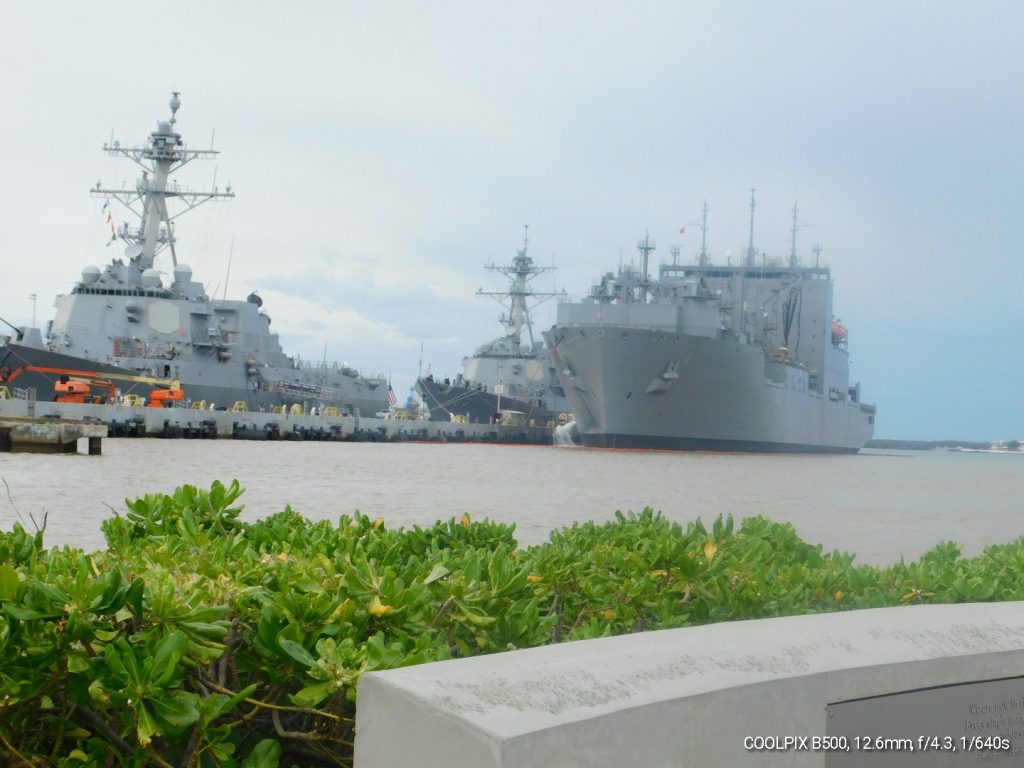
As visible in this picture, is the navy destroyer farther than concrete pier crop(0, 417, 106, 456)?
Yes

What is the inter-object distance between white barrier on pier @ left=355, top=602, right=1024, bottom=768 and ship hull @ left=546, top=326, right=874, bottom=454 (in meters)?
46.5

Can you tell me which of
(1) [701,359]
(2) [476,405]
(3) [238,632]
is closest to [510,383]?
(2) [476,405]

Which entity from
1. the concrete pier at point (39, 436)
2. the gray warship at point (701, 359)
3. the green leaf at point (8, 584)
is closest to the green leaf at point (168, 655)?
the green leaf at point (8, 584)

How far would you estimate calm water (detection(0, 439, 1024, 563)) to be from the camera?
60.7 ft

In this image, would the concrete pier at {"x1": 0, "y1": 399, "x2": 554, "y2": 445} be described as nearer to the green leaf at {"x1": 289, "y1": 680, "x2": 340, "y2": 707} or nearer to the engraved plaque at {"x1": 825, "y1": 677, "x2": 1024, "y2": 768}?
the green leaf at {"x1": 289, "y1": 680, "x2": 340, "y2": 707}

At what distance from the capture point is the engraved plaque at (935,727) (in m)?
2.40

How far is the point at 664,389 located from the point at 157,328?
25545mm

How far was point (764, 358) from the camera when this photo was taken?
5584cm

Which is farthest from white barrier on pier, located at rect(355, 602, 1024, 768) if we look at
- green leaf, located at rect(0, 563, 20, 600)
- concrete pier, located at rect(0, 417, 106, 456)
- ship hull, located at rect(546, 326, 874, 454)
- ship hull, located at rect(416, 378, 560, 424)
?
ship hull, located at rect(416, 378, 560, 424)

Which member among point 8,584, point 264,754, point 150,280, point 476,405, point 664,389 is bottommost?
point 264,754

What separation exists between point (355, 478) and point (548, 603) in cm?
2551

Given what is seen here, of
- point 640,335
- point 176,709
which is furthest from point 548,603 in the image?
point 640,335

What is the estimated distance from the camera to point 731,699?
2.15 meters

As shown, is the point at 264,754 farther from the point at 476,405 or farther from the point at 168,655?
the point at 476,405
